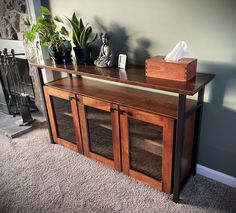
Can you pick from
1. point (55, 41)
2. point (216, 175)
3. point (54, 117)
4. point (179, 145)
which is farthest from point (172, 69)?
point (54, 117)

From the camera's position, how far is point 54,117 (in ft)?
7.10

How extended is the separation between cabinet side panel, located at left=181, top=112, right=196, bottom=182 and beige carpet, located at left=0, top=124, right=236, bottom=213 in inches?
5.7

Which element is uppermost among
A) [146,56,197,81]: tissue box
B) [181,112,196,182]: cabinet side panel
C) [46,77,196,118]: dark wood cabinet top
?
[146,56,197,81]: tissue box

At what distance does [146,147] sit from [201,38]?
0.82m

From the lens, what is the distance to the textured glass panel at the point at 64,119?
203 cm

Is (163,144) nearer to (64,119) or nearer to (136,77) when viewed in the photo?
(136,77)

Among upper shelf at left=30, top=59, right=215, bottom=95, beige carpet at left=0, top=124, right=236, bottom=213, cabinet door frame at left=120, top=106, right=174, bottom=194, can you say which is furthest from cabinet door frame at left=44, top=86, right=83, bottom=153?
cabinet door frame at left=120, top=106, right=174, bottom=194

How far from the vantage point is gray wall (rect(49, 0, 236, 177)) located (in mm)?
1380

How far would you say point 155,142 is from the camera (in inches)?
60.7

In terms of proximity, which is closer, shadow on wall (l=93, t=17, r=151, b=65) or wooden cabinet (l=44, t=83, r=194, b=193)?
wooden cabinet (l=44, t=83, r=194, b=193)

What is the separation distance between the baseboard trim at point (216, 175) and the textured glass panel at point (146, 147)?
1.35ft

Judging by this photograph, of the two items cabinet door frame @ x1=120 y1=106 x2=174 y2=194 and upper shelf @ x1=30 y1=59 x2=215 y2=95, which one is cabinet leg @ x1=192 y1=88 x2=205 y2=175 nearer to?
upper shelf @ x1=30 y1=59 x2=215 y2=95

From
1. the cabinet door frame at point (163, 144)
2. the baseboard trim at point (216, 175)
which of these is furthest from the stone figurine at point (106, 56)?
the baseboard trim at point (216, 175)

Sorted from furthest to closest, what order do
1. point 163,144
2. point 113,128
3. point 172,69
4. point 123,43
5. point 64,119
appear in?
point 64,119, point 123,43, point 113,128, point 163,144, point 172,69
